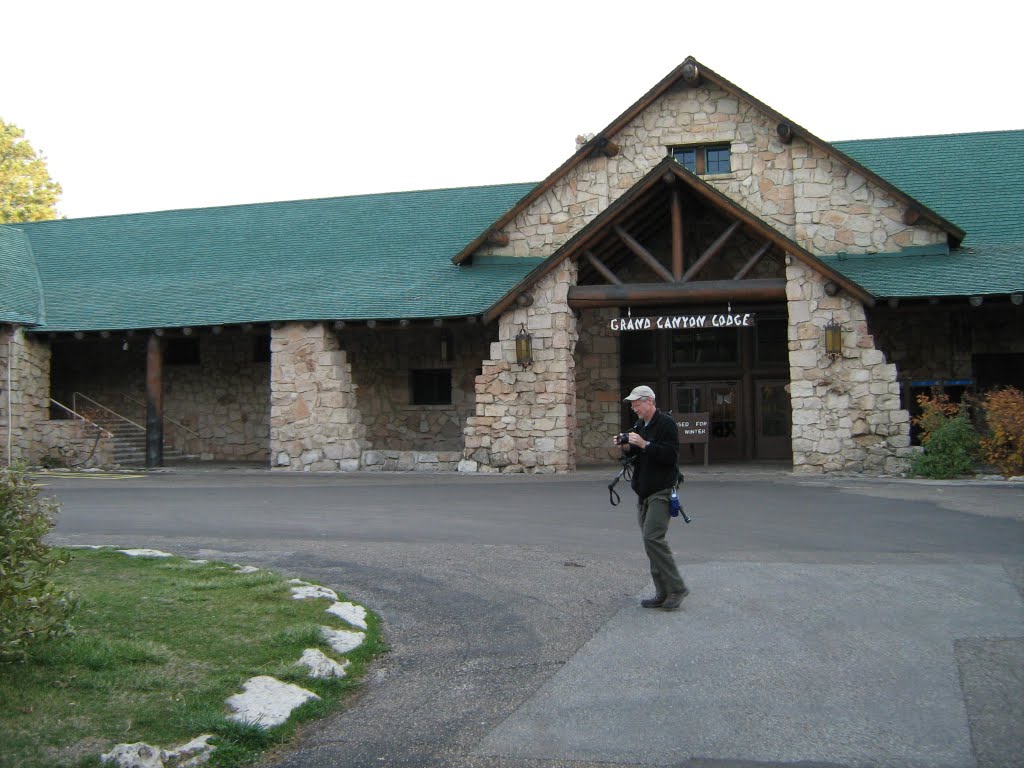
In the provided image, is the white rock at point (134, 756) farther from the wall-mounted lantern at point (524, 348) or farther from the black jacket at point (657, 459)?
the wall-mounted lantern at point (524, 348)

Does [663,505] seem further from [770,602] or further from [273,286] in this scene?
[273,286]

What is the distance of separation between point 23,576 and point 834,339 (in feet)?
51.4

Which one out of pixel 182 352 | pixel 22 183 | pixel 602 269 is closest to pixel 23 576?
pixel 602 269

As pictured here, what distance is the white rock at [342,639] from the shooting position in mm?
6371

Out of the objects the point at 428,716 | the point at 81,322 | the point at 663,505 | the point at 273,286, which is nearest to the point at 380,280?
the point at 273,286

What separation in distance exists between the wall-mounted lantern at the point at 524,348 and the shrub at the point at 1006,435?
27.6 ft

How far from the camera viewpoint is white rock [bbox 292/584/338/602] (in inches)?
303

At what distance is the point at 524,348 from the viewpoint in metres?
19.7

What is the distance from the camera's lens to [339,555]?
396 inches

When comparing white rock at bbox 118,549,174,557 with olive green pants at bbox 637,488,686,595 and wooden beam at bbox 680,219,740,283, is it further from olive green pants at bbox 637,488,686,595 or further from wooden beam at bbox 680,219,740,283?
wooden beam at bbox 680,219,740,283

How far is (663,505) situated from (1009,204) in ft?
57.7

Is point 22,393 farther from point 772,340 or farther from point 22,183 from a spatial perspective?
point 22,183

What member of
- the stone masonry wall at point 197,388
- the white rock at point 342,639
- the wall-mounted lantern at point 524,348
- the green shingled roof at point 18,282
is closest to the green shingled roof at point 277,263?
the green shingled roof at point 18,282

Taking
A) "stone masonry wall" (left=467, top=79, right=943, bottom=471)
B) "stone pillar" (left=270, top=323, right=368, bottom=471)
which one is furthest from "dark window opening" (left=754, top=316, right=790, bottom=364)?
"stone pillar" (left=270, top=323, right=368, bottom=471)
